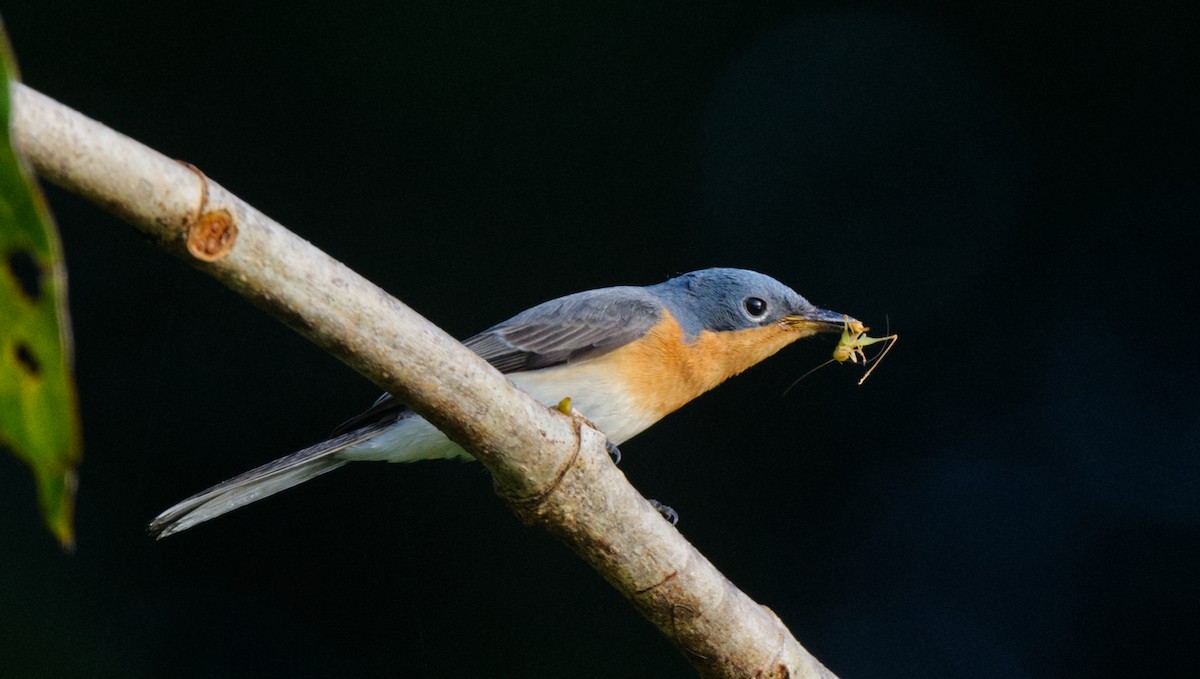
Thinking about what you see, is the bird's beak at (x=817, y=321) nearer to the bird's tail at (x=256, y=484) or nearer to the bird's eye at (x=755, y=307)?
the bird's eye at (x=755, y=307)

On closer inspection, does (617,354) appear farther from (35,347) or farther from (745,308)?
(35,347)

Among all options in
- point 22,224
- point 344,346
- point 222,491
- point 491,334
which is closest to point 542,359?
point 491,334

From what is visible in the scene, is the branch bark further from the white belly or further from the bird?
the white belly

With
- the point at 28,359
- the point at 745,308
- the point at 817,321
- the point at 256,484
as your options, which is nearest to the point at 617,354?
the point at 745,308

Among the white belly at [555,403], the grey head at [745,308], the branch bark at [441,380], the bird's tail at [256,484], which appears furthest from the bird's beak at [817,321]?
the bird's tail at [256,484]

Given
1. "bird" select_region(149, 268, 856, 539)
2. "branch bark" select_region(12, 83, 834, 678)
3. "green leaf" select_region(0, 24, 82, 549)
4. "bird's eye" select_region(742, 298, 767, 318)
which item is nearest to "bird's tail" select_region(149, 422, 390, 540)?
"bird" select_region(149, 268, 856, 539)

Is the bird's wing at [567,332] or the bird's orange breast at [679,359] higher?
the bird's wing at [567,332]

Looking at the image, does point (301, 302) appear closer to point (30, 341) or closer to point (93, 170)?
point (93, 170)
